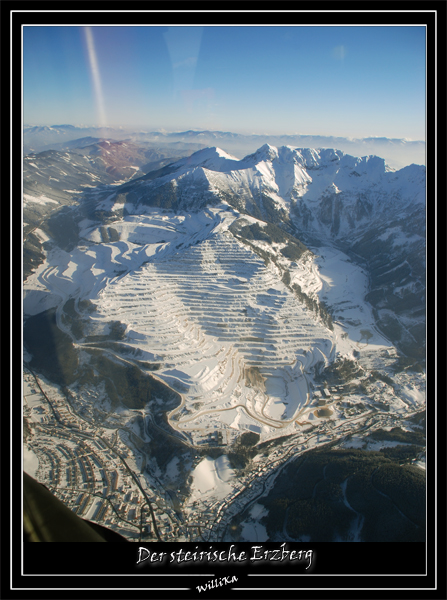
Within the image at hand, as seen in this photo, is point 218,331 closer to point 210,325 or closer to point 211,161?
point 210,325

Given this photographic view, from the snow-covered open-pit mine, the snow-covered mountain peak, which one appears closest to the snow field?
the snow-covered open-pit mine

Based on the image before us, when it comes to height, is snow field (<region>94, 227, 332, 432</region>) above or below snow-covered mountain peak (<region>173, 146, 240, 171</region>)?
below

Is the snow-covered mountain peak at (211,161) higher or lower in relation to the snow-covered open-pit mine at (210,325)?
higher

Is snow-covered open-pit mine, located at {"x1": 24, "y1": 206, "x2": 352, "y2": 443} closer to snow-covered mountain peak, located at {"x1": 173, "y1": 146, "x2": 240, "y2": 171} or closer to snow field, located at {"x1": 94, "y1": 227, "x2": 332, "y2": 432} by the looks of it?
snow field, located at {"x1": 94, "y1": 227, "x2": 332, "y2": 432}

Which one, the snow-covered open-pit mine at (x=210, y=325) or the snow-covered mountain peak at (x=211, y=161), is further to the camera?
the snow-covered mountain peak at (x=211, y=161)

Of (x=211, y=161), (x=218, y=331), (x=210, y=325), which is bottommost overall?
(x=218, y=331)

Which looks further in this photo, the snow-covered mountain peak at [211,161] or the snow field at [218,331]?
the snow-covered mountain peak at [211,161]

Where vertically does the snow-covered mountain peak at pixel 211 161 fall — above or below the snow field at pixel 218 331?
above

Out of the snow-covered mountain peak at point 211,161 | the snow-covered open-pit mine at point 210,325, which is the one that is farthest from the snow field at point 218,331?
the snow-covered mountain peak at point 211,161

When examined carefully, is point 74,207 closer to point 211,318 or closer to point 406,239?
point 211,318

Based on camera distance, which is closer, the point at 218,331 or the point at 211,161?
the point at 218,331

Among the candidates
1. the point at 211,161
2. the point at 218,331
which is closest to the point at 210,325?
the point at 218,331

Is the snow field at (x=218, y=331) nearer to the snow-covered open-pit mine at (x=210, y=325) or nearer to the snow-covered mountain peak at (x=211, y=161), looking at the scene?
the snow-covered open-pit mine at (x=210, y=325)

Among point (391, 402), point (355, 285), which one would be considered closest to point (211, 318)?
point (391, 402)
